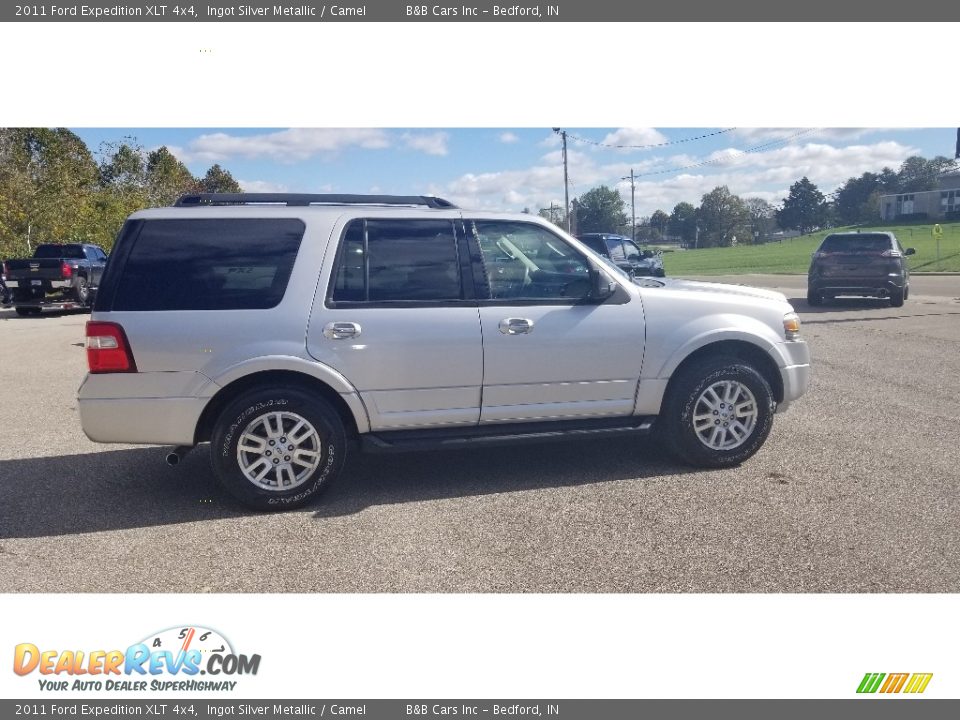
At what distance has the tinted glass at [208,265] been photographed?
486cm

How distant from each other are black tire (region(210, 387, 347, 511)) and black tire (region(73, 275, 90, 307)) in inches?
718

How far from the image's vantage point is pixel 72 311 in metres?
22.8

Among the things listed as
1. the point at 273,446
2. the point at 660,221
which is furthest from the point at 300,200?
the point at 660,221

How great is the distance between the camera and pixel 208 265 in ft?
16.2

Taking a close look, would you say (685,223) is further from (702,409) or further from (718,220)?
(702,409)

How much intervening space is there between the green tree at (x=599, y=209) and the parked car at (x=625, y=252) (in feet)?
109

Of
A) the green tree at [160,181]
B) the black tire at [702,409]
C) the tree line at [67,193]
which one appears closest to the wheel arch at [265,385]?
the black tire at [702,409]

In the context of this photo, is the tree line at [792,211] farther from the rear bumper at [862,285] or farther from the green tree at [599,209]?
the rear bumper at [862,285]

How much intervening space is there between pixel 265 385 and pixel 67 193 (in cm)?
3143

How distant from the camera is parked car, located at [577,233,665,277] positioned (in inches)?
760

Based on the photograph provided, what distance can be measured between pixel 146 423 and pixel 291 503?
40.3 inches

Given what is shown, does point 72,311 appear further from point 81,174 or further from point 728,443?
point 728,443

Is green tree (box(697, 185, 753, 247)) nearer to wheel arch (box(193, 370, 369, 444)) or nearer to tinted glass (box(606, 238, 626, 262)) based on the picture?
tinted glass (box(606, 238, 626, 262))

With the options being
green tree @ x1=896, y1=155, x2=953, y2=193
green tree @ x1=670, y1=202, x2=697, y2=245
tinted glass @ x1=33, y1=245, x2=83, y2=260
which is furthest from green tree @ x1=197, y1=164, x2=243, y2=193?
green tree @ x1=896, y1=155, x2=953, y2=193
